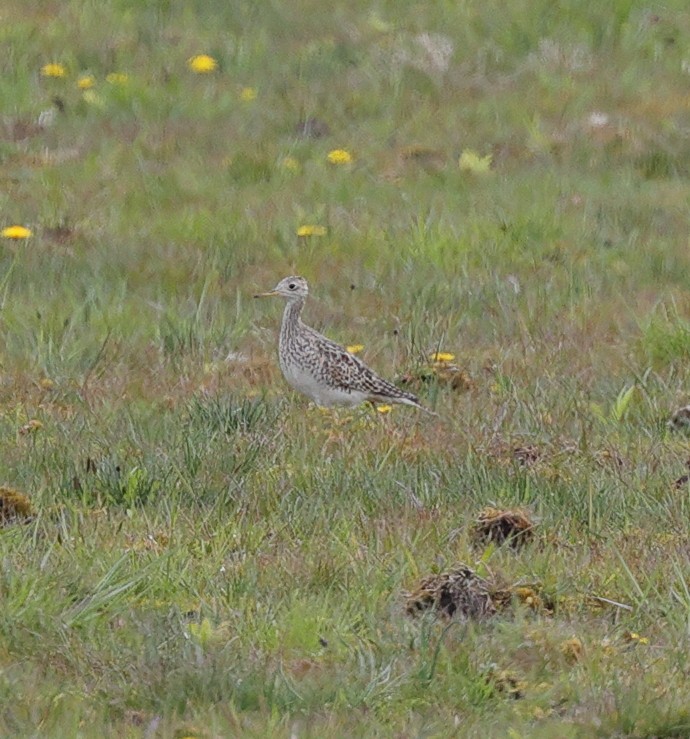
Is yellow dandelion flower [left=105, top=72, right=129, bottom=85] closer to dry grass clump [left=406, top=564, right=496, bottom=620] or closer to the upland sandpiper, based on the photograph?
the upland sandpiper

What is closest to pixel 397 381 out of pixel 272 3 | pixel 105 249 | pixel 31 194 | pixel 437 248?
pixel 437 248

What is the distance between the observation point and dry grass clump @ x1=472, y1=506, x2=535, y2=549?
18.1 ft

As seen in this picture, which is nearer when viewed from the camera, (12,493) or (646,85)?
(12,493)

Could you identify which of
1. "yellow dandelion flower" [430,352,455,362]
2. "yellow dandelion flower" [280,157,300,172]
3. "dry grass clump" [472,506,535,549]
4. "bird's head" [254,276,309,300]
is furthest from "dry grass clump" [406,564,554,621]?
"yellow dandelion flower" [280,157,300,172]

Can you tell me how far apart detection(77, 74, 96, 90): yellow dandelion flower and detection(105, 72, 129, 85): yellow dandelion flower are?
11 cm

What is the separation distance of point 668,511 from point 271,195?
561 centimetres

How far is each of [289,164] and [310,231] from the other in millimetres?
1383

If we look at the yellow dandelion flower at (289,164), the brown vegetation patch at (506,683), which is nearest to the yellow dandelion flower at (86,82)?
the yellow dandelion flower at (289,164)

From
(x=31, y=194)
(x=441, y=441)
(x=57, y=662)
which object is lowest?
(x=31, y=194)

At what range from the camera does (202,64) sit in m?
13.0

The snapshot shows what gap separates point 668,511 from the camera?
583 centimetres

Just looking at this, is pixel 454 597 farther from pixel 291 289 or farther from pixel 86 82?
pixel 86 82

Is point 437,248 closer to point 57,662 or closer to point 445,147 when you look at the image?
point 445,147

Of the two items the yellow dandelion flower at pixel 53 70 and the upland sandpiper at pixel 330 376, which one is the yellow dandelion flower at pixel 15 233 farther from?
the yellow dandelion flower at pixel 53 70
